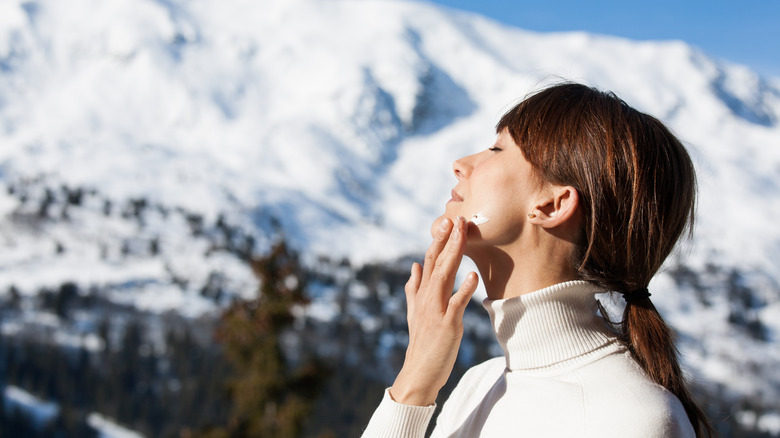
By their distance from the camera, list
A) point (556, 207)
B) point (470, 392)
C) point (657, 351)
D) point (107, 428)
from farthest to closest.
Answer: point (107, 428)
point (470, 392)
point (556, 207)
point (657, 351)

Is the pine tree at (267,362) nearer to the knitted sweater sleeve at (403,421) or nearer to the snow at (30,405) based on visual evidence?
the knitted sweater sleeve at (403,421)

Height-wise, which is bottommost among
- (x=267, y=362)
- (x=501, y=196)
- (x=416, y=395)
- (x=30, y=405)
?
(x=30, y=405)

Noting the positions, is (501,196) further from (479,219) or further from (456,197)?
(456,197)

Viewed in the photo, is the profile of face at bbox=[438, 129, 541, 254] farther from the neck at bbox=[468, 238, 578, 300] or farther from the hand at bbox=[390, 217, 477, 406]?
the hand at bbox=[390, 217, 477, 406]

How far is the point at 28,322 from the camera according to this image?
15450cm

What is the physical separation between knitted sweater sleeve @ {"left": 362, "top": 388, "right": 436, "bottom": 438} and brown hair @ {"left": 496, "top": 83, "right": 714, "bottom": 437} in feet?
3.03

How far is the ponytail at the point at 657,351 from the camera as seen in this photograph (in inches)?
122

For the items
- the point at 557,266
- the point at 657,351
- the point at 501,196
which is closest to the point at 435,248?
the point at 501,196

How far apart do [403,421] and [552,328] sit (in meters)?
0.73

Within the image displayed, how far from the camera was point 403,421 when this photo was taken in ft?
10.1

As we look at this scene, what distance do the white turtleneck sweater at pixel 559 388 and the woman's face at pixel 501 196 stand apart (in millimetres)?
300

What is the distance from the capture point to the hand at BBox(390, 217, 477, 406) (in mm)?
3084

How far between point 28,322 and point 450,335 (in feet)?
556

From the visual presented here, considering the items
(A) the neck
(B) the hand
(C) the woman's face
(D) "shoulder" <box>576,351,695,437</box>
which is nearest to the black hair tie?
(A) the neck
